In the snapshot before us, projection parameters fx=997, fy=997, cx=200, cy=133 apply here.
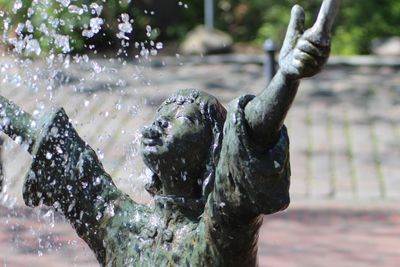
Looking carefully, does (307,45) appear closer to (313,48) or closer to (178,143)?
(313,48)

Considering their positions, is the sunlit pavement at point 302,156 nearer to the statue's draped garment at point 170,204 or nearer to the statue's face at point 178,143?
the statue's draped garment at point 170,204

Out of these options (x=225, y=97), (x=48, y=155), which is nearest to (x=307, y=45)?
(x=48, y=155)

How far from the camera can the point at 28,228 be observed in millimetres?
7039

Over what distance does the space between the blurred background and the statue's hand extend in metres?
1.15

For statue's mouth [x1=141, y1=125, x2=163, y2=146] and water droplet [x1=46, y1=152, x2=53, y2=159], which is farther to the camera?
water droplet [x1=46, y1=152, x2=53, y2=159]

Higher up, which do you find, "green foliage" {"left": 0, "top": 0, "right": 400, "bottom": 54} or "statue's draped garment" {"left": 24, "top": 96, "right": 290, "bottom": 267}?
"green foliage" {"left": 0, "top": 0, "right": 400, "bottom": 54}

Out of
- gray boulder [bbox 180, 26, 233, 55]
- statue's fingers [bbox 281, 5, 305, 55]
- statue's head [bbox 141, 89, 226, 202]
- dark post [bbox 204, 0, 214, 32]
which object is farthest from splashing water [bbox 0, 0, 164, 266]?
statue's fingers [bbox 281, 5, 305, 55]

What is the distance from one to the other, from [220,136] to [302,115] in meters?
7.44

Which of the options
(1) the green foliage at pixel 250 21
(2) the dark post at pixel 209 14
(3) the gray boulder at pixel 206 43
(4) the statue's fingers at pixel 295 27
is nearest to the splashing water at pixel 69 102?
(1) the green foliage at pixel 250 21

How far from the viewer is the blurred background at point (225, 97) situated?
19.8ft

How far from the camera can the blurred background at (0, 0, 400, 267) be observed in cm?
604

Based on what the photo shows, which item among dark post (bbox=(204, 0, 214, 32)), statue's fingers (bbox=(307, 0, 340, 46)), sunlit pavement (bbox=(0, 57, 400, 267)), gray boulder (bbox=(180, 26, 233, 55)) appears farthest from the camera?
dark post (bbox=(204, 0, 214, 32))

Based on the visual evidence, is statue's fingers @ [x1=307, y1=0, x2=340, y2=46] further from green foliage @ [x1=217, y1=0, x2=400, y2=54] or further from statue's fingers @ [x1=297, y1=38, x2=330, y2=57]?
green foliage @ [x1=217, y1=0, x2=400, y2=54]

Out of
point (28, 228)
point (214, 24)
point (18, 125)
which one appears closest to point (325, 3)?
point (18, 125)
